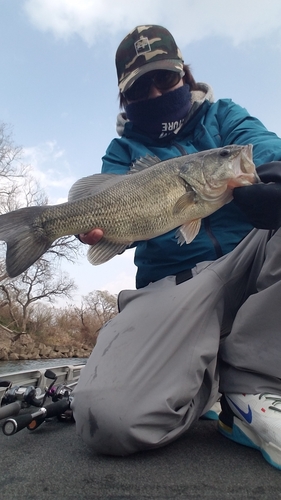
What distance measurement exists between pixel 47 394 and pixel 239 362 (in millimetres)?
1575

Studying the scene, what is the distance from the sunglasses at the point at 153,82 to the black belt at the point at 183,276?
1.49m

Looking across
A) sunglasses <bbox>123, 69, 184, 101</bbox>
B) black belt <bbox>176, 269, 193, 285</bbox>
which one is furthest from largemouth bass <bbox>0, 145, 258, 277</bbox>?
sunglasses <bbox>123, 69, 184, 101</bbox>

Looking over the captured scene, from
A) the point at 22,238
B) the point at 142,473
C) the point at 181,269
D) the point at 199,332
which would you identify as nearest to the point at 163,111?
the point at 181,269

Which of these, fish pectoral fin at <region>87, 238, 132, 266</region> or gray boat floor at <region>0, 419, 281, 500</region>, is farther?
fish pectoral fin at <region>87, 238, 132, 266</region>

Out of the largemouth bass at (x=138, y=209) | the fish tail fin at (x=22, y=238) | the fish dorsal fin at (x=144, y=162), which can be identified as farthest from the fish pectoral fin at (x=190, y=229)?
the fish tail fin at (x=22, y=238)

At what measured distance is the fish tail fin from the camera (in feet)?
7.30

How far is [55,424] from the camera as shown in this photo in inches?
104

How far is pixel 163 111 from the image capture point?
3068 millimetres

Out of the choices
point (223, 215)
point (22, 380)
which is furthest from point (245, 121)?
point (22, 380)

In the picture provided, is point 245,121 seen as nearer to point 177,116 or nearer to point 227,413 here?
point 177,116

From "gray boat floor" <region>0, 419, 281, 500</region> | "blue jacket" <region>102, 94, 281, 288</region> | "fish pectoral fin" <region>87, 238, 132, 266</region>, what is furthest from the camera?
"blue jacket" <region>102, 94, 281, 288</region>

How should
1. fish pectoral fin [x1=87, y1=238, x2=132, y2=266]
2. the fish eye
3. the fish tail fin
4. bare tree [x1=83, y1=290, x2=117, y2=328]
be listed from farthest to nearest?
bare tree [x1=83, y1=290, x2=117, y2=328] → fish pectoral fin [x1=87, y1=238, x2=132, y2=266] → the fish eye → the fish tail fin

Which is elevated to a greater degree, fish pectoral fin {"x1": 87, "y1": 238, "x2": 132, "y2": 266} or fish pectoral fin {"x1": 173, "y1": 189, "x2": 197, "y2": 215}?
fish pectoral fin {"x1": 173, "y1": 189, "x2": 197, "y2": 215}

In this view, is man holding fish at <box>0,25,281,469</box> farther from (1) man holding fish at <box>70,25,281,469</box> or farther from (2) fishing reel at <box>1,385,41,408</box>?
(2) fishing reel at <box>1,385,41,408</box>
